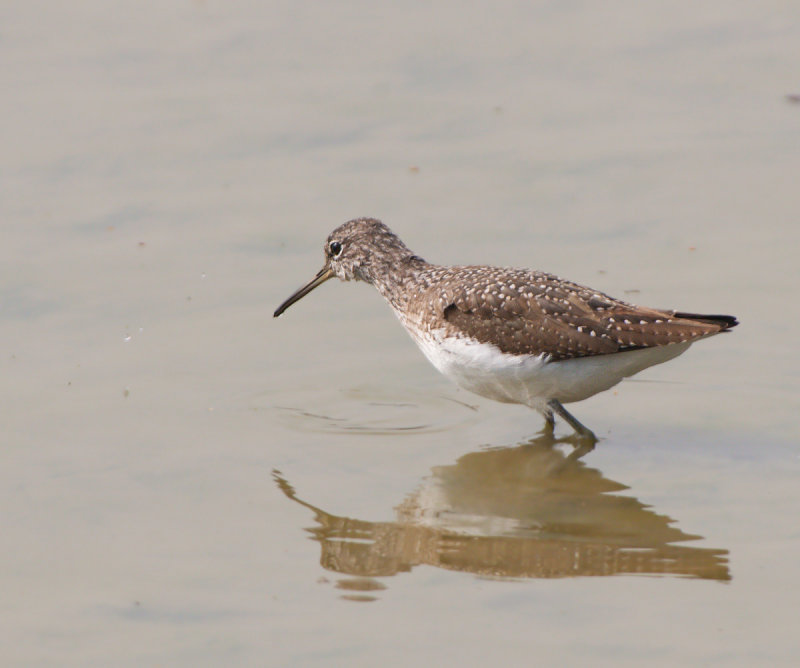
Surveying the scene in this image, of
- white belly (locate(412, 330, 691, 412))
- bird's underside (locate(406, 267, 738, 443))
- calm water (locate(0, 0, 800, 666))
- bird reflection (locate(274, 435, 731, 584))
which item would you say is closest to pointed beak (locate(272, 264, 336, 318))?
calm water (locate(0, 0, 800, 666))

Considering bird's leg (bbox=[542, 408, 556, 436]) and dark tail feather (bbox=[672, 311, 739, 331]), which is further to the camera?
bird's leg (bbox=[542, 408, 556, 436])

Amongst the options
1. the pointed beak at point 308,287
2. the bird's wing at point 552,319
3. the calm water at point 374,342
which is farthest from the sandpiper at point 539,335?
the pointed beak at point 308,287

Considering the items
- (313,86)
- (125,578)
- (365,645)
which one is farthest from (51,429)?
(313,86)

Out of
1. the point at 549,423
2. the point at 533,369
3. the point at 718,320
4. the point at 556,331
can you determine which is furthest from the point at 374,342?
the point at 718,320

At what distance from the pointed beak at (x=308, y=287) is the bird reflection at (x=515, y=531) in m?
2.36

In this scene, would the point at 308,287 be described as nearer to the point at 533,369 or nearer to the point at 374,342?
the point at 374,342

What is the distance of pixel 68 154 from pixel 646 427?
7436 mm

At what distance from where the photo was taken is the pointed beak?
1213 centimetres

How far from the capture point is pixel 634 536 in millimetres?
9188

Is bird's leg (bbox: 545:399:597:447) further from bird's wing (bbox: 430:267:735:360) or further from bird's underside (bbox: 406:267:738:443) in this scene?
bird's wing (bbox: 430:267:735:360)

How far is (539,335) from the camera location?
10352mm

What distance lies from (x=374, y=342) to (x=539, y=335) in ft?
7.46

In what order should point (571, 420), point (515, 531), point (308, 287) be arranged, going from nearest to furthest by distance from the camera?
point (515, 531) → point (571, 420) → point (308, 287)

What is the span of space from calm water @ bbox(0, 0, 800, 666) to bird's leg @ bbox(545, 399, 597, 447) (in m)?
0.19
